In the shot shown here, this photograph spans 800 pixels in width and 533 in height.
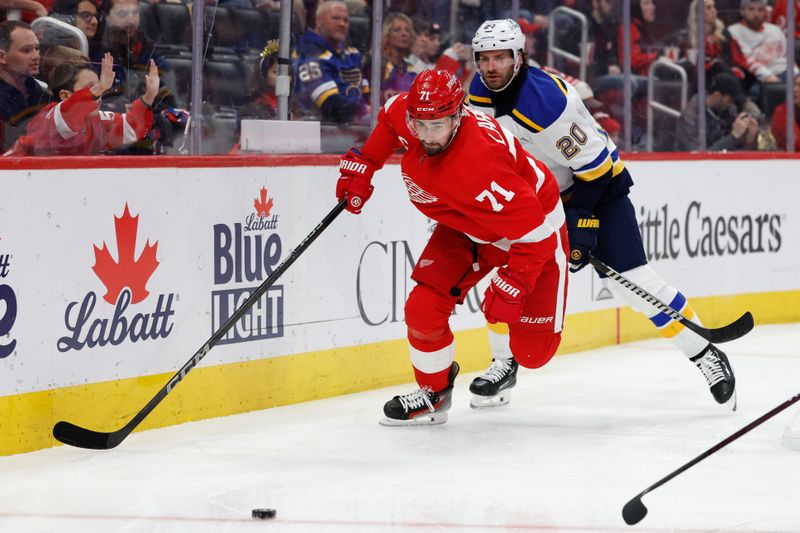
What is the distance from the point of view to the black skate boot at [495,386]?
4.77 metres

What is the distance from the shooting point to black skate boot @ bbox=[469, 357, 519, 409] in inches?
188

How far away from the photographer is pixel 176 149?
4.66 meters

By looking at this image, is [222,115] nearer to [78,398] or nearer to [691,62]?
[78,398]

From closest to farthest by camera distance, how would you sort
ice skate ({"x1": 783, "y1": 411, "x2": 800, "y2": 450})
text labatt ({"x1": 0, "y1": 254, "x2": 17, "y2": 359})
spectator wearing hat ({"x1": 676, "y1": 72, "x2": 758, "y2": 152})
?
text labatt ({"x1": 0, "y1": 254, "x2": 17, "y2": 359}), ice skate ({"x1": 783, "y1": 411, "x2": 800, "y2": 450}), spectator wearing hat ({"x1": 676, "y1": 72, "x2": 758, "y2": 152})

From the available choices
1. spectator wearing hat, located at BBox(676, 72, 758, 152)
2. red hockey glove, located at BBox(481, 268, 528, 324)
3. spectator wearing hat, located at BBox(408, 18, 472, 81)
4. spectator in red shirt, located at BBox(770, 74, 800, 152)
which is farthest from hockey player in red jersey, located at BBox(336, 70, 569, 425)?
spectator in red shirt, located at BBox(770, 74, 800, 152)

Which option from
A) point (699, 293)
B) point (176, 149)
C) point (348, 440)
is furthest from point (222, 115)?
point (699, 293)

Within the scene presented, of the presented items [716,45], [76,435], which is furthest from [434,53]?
[76,435]

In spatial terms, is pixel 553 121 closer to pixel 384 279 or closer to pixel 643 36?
pixel 384 279

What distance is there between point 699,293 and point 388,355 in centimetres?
221

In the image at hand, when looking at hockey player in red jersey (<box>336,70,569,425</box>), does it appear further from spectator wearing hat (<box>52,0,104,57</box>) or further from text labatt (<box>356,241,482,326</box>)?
spectator wearing hat (<box>52,0,104,57</box>)

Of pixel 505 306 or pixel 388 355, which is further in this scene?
pixel 388 355

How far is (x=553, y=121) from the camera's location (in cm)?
446

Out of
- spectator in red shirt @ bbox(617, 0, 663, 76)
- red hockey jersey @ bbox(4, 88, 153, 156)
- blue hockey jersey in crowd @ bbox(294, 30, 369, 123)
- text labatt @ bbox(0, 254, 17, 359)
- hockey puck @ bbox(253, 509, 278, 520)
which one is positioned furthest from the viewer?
spectator in red shirt @ bbox(617, 0, 663, 76)

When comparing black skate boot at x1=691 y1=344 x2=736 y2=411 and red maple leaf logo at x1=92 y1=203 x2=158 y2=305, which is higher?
red maple leaf logo at x1=92 y1=203 x2=158 y2=305
